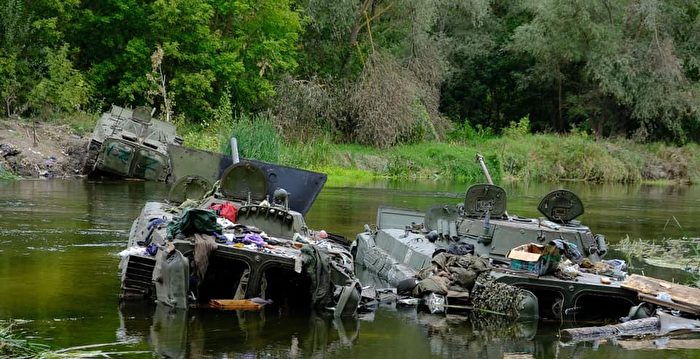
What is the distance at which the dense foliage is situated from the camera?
4261 cm

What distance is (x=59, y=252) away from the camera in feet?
62.2

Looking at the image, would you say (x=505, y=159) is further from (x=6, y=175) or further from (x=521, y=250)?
(x=521, y=250)

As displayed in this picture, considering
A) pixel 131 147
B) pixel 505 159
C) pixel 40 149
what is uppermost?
pixel 505 159

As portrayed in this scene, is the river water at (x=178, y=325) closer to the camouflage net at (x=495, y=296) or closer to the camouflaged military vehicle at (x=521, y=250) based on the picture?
the camouflage net at (x=495, y=296)

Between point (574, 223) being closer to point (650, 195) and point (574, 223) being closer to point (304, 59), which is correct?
point (650, 195)

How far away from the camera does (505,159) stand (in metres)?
50.7

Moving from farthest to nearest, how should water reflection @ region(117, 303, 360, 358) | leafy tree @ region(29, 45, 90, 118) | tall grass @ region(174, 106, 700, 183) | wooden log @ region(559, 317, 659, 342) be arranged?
tall grass @ region(174, 106, 700, 183) < leafy tree @ region(29, 45, 90, 118) < wooden log @ region(559, 317, 659, 342) < water reflection @ region(117, 303, 360, 358)

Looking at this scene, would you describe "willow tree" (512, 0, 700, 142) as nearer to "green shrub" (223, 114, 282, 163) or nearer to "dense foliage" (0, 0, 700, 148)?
"dense foliage" (0, 0, 700, 148)

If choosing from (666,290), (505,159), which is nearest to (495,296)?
(666,290)

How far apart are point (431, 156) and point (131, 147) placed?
1855 cm

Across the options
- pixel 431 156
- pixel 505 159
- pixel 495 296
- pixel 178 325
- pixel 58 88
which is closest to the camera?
pixel 178 325

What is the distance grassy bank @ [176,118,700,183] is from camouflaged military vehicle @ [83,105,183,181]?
323 cm

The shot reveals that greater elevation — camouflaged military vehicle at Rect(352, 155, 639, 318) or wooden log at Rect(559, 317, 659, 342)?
camouflaged military vehicle at Rect(352, 155, 639, 318)

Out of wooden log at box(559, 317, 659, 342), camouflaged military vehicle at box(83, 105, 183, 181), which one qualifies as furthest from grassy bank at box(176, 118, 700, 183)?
wooden log at box(559, 317, 659, 342)
